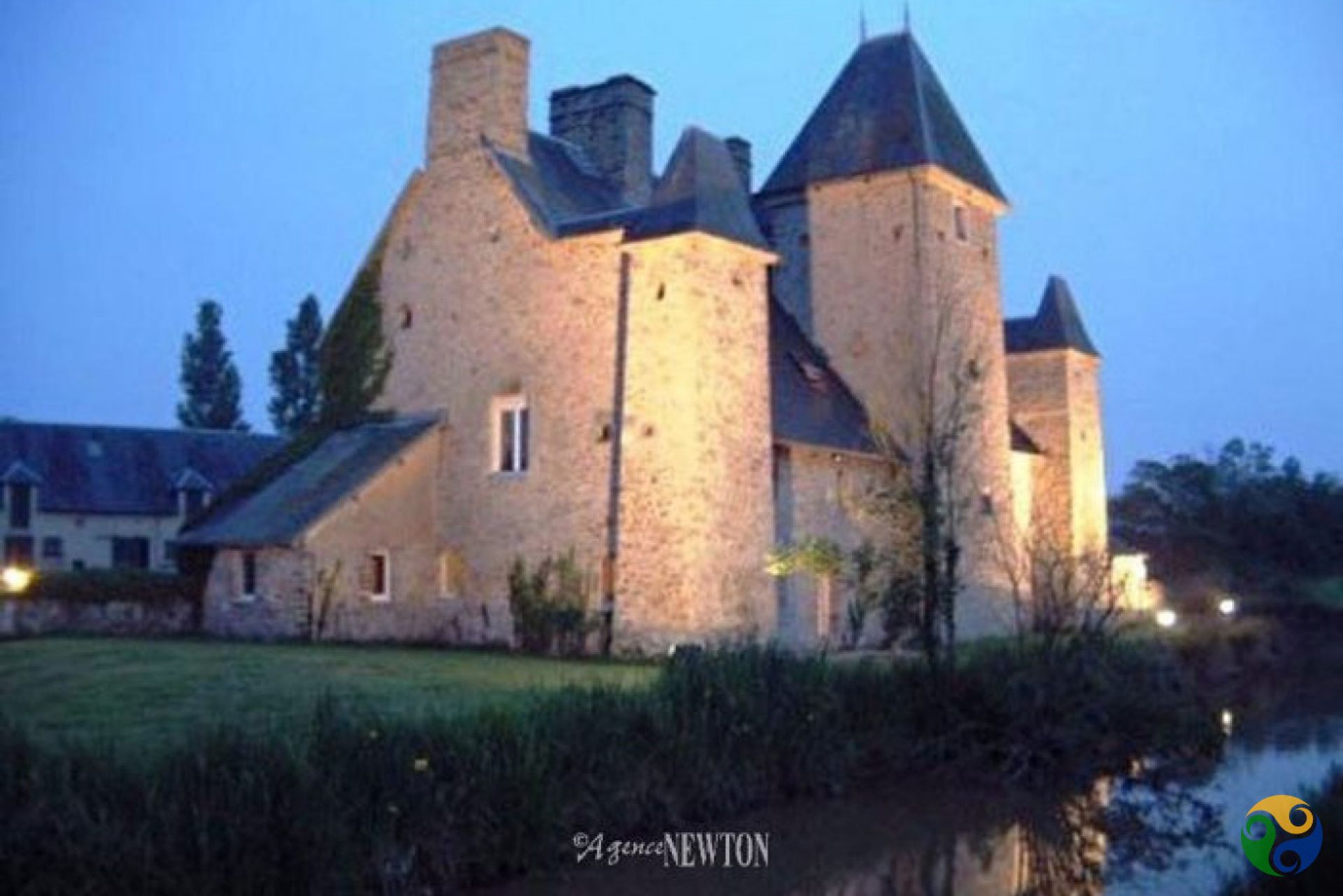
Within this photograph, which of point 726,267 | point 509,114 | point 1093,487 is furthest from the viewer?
point 1093,487

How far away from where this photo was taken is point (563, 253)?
20953 millimetres

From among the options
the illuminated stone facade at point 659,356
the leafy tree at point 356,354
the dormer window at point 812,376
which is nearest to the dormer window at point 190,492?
the leafy tree at point 356,354

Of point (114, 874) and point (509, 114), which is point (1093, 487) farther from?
point (114, 874)

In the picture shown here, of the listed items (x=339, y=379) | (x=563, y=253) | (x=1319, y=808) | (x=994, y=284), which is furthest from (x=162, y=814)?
(x=994, y=284)

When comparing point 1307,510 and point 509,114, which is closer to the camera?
point 509,114

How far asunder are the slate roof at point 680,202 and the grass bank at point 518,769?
7.68 meters

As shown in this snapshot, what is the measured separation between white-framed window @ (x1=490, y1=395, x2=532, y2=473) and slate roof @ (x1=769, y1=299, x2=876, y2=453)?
13.4 feet

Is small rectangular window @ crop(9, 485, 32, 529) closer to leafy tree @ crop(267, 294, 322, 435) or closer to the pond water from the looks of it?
leafy tree @ crop(267, 294, 322, 435)

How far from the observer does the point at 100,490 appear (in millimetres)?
35781

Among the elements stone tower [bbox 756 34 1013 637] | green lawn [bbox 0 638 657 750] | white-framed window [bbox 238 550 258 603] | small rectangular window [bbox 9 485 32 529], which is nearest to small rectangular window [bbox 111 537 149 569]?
small rectangular window [bbox 9 485 32 529]

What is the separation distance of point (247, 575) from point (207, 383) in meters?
27.1

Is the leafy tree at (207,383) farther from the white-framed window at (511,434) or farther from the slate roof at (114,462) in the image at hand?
the white-framed window at (511,434)

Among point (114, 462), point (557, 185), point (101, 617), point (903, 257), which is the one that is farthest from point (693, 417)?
point (114, 462)

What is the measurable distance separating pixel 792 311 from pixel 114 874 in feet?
66.8
